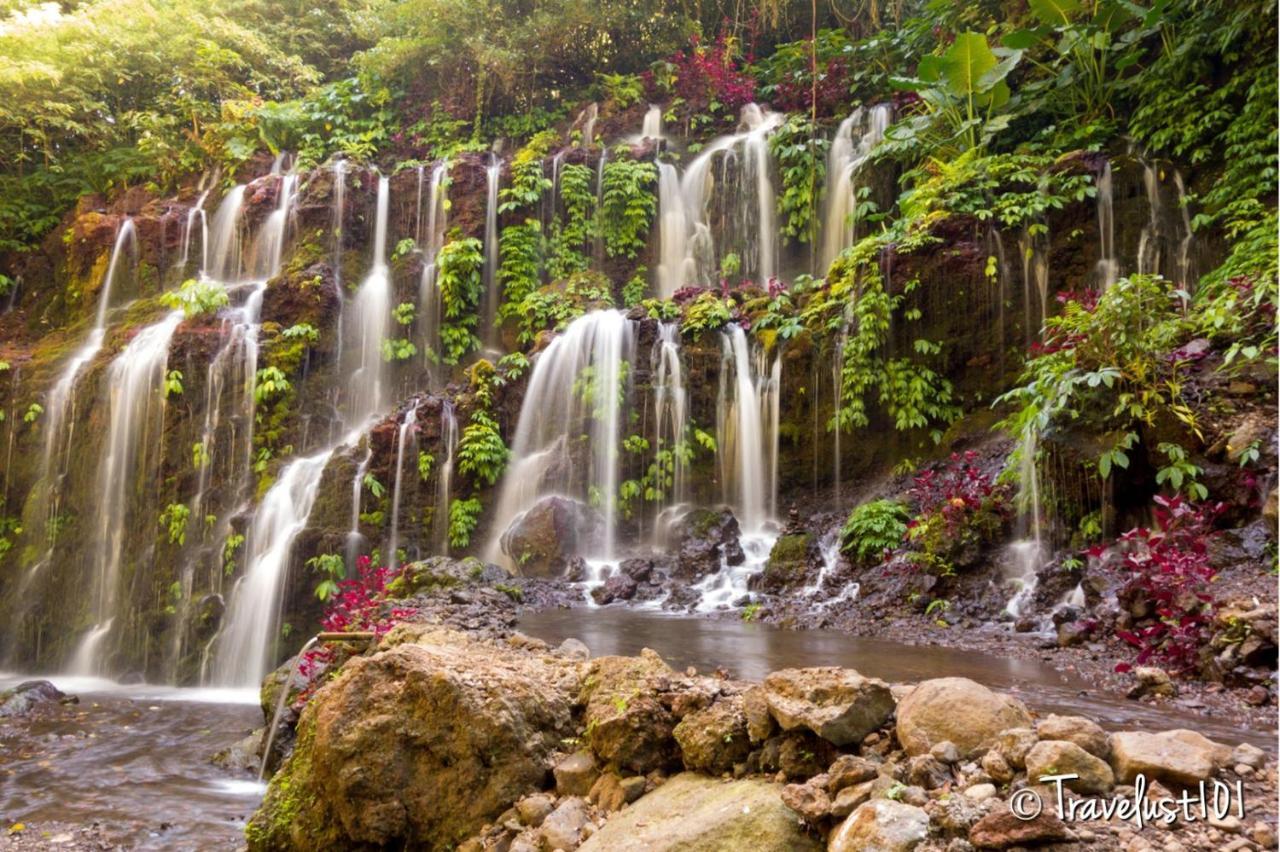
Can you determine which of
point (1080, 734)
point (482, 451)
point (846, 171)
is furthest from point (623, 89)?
point (1080, 734)

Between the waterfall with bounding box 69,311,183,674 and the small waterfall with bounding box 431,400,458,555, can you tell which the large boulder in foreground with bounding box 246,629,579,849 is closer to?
the small waterfall with bounding box 431,400,458,555

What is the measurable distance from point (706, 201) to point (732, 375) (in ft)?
18.2

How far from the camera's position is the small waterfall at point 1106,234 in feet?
34.2

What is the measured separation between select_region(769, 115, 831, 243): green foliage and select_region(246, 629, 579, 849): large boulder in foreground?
12.2 meters

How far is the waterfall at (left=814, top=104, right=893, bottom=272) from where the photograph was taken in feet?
45.6

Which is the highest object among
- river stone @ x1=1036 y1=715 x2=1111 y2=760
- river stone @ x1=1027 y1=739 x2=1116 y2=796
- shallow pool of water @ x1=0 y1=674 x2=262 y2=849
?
river stone @ x1=1036 y1=715 x2=1111 y2=760

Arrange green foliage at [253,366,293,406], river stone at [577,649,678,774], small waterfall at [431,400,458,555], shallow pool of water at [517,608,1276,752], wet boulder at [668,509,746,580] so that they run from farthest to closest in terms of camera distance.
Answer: green foliage at [253,366,293,406]
small waterfall at [431,400,458,555]
wet boulder at [668,509,746,580]
shallow pool of water at [517,608,1276,752]
river stone at [577,649,678,774]

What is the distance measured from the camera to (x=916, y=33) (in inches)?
631

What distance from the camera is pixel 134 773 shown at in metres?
6.39

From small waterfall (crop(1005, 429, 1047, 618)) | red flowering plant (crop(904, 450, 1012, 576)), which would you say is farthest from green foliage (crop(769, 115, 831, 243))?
small waterfall (crop(1005, 429, 1047, 618))

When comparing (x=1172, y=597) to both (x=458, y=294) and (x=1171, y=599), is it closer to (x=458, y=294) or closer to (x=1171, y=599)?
(x=1171, y=599)

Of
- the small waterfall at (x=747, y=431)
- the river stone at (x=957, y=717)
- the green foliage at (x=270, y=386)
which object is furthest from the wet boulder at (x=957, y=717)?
the green foliage at (x=270, y=386)

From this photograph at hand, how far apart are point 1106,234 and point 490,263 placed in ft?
34.9

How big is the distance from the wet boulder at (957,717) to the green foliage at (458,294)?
13.5 metres
